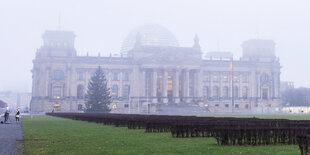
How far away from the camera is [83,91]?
500ft

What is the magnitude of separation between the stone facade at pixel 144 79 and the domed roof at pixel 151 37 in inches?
546

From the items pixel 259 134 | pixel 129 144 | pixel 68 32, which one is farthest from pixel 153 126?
pixel 68 32

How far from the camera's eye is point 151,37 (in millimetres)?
172500

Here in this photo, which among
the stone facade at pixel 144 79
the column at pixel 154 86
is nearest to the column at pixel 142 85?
the stone facade at pixel 144 79

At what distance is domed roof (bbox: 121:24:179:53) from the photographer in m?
171

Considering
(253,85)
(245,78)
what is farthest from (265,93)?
(245,78)

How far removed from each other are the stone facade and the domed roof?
45.5ft

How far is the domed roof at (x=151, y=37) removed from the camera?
562ft

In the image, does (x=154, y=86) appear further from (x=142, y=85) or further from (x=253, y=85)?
(x=253, y=85)

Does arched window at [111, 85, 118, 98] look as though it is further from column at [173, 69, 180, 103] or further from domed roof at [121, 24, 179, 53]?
domed roof at [121, 24, 179, 53]

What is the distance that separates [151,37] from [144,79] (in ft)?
86.6

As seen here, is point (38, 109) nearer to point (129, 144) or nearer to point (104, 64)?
point (104, 64)

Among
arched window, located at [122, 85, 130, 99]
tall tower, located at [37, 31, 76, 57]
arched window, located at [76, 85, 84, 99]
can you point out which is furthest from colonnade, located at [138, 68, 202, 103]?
tall tower, located at [37, 31, 76, 57]

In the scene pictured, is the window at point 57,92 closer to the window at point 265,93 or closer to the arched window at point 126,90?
the arched window at point 126,90
